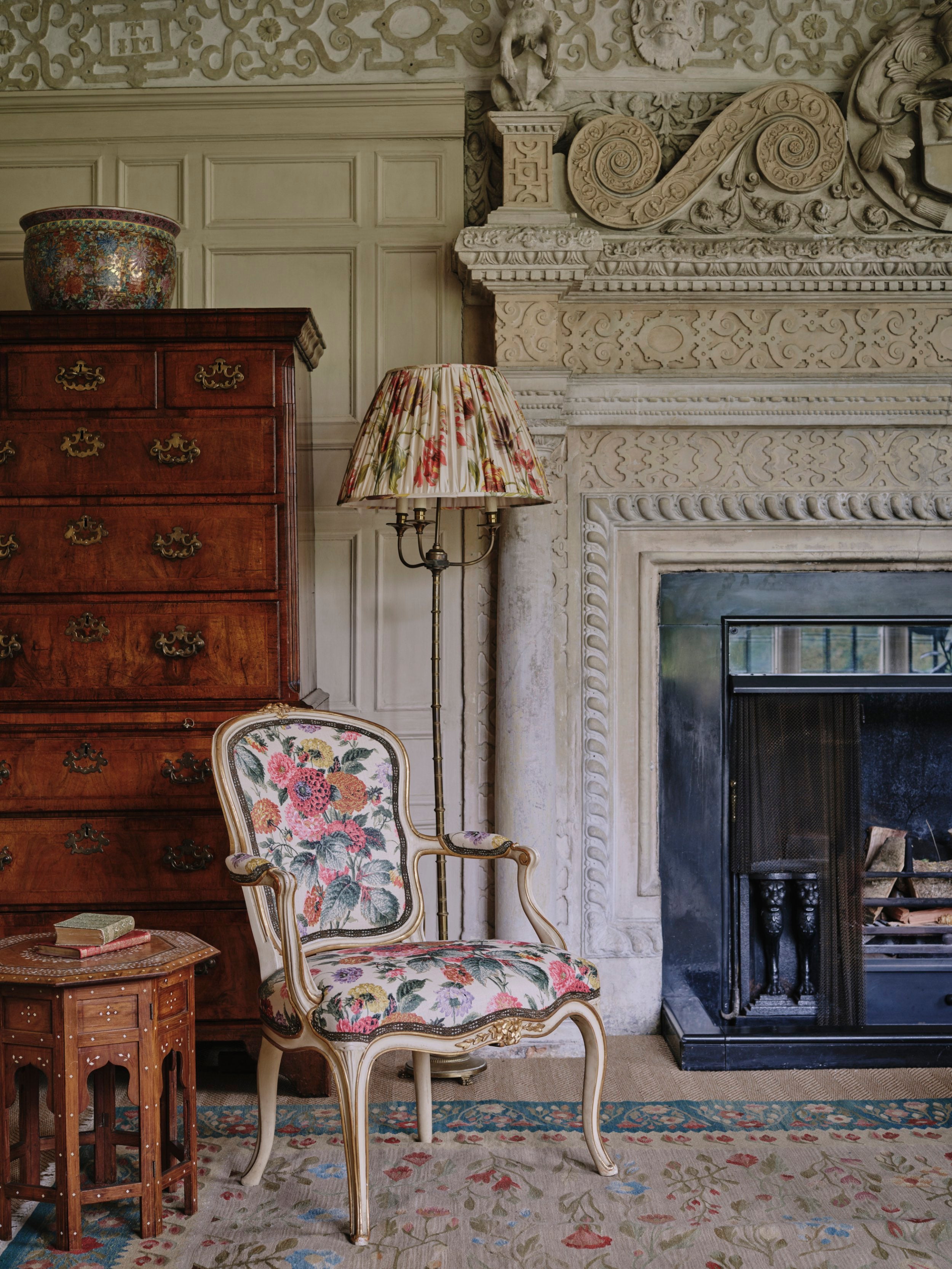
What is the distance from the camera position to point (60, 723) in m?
2.71

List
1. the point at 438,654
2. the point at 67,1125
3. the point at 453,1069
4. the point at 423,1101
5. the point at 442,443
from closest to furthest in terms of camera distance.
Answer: the point at 67,1125
the point at 423,1101
the point at 442,443
the point at 453,1069
the point at 438,654

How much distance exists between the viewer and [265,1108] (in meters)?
2.29

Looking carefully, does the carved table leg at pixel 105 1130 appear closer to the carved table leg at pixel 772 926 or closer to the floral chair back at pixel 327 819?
the floral chair back at pixel 327 819

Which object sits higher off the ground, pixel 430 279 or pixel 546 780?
pixel 430 279

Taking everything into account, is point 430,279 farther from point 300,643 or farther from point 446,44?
point 300,643

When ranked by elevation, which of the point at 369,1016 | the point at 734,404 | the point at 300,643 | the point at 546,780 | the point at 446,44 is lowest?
the point at 369,1016

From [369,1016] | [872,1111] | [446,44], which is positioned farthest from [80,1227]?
[446,44]

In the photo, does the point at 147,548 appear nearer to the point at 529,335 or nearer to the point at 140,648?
the point at 140,648

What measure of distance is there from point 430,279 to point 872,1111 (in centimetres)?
254

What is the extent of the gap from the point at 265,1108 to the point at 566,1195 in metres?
0.64

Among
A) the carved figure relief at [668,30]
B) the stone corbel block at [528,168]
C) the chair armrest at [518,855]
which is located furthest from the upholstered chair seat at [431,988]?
the carved figure relief at [668,30]

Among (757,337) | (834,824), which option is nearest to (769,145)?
(757,337)

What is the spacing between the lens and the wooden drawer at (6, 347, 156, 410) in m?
2.75

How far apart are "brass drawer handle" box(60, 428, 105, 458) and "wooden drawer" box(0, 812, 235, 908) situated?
35.1 inches
